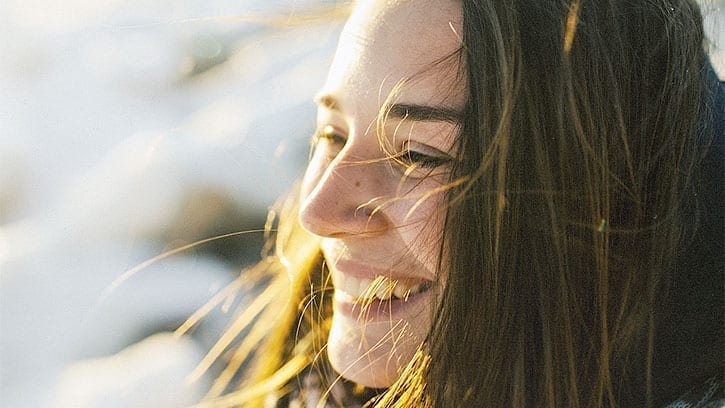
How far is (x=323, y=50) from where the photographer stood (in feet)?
4.78

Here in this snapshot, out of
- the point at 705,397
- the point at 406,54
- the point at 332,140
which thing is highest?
the point at 406,54

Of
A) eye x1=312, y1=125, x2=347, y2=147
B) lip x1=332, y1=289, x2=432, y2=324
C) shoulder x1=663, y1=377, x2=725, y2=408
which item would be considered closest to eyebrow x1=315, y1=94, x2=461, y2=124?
eye x1=312, y1=125, x2=347, y2=147

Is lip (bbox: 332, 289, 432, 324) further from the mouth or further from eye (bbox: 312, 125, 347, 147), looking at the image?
eye (bbox: 312, 125, 347, 147)

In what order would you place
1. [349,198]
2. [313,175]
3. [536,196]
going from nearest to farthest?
1. [536,196]
2. [349,198]
3. [313,175]

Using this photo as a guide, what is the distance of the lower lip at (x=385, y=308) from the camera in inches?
39.4

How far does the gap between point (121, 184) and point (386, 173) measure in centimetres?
169

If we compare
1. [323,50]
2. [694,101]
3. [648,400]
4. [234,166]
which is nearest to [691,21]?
[694,101]

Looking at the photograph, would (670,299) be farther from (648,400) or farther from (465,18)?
(465,18)

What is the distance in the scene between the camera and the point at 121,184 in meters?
2.46

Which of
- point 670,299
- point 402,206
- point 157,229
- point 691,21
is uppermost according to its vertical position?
point 691,21

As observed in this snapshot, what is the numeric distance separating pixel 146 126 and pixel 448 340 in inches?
73.5

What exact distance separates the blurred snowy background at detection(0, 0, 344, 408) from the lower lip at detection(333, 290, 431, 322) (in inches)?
43.0

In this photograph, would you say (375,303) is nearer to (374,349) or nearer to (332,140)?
(374,349)

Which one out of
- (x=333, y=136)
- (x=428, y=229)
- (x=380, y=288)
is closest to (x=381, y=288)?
(x=380, y=288)
